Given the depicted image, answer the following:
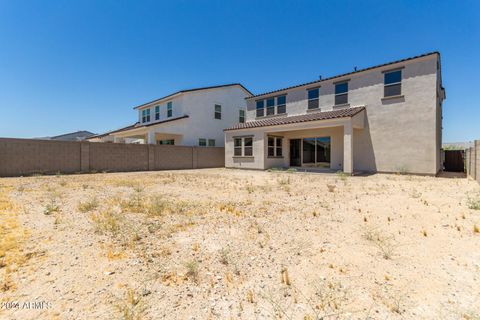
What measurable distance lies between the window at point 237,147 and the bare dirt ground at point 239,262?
13.9 metres

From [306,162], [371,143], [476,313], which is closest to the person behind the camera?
[476,313]

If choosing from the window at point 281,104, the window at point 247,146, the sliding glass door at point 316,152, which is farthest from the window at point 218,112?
the sliding glass door at point 316,152

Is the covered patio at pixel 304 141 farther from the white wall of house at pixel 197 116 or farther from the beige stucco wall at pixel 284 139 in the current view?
the white wall of house at pixel 197 116

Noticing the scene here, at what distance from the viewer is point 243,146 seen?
64.4 feet

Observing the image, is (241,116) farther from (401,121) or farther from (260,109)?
(401,121)

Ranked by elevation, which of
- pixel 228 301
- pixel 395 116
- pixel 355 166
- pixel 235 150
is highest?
pixel 395 116

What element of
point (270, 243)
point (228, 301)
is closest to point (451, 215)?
point (270, 243)

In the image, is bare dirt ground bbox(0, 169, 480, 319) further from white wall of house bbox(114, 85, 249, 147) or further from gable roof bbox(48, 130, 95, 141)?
gable roof bbox(48, 130, 95, 141)

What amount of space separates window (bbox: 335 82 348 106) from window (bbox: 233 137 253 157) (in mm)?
7162

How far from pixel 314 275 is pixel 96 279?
110 inches

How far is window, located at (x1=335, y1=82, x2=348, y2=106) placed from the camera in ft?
51.3

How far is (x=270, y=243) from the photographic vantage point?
13.0 feet

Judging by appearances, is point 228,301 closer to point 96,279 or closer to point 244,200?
point 96,279

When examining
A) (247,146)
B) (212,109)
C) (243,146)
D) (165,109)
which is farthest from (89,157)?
(212,109)
